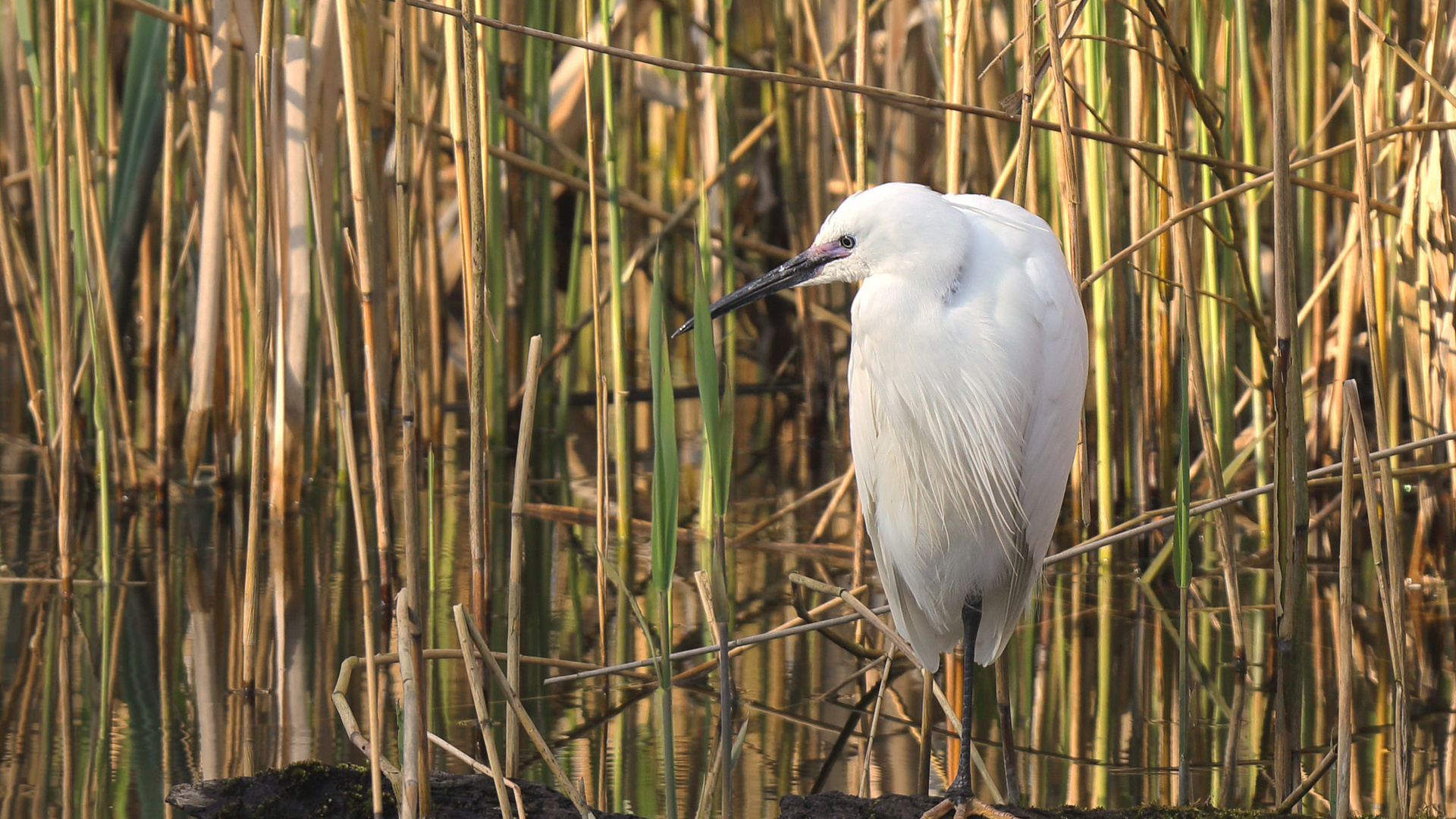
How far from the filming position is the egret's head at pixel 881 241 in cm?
195

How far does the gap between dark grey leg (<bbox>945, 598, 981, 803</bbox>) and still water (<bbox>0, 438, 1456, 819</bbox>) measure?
0.13m

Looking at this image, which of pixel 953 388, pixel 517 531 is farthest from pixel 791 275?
pixel 517 531

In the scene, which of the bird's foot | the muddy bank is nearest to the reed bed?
the muddy bank

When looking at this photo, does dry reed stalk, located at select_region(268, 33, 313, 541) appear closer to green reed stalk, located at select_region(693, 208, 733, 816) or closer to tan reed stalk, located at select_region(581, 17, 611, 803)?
tan reed stalk, located at select_region(581, 17, 611, 803)

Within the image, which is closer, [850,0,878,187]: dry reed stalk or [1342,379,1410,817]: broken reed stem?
[1342,379,1410,817]: broken reed stem

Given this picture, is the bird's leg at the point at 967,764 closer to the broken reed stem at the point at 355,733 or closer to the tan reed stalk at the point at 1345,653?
the tan reed stalk at the point at 1345,653

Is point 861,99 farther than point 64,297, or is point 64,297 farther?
point 64,297

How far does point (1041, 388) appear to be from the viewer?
2145 mm

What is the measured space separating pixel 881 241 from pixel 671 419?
628 mm

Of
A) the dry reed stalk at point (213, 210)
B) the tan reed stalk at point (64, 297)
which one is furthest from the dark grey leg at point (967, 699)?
the dry reed stalk at point (213, 210)

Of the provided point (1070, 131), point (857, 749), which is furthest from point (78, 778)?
point (1070, 131)

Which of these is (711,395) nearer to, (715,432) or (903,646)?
(715,432)

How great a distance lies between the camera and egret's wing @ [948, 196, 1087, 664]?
2.08m

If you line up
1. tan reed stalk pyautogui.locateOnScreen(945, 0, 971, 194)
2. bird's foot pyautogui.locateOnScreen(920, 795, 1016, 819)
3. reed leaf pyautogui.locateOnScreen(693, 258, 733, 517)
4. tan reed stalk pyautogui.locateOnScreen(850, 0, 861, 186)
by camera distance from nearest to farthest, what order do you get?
reed leaf pyautogui.locateOnScreen(693, 258, 733, 517) → bird's foot pyautogui.locateOnScreen(920, 795, 1016, 819) → tan reed stalk pyautogui.locateOnScreen(945, 0, 971, 194) → tan reed stalk pyautogui.locateOnScreen(850, 0, 861, 186)
